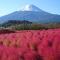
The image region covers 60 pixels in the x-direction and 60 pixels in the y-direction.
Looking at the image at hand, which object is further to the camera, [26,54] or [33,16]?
[33,16]

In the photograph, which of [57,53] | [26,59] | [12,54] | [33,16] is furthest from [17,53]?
[33,16]

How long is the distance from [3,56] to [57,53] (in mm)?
414

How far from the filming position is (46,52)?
179 cm

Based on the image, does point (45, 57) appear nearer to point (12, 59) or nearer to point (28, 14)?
point (12, 59)

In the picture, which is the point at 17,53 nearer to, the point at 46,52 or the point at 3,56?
the point at 3,56

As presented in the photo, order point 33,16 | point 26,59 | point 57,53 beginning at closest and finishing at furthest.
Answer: point 26,59
point 57,53
point 33,16

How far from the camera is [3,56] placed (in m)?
1.84

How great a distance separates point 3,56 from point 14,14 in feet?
324

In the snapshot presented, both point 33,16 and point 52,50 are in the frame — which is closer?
point 52,50

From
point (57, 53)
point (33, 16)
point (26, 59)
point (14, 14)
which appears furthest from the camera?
point (33, 16)

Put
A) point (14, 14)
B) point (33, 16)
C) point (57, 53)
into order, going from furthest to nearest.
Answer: point (33, 16), point (14, 14), point (57, 53)

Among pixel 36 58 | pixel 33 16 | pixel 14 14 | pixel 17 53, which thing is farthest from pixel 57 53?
pixel 33 16

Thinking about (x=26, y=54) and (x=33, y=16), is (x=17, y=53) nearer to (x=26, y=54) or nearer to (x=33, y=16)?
(x=26, y=54)

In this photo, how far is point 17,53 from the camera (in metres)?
1.86
